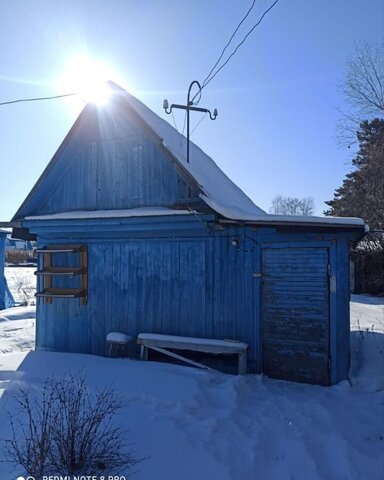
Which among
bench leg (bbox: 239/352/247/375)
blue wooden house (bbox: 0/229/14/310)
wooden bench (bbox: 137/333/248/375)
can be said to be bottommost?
bench leg (bbox: 239/352/247/375)

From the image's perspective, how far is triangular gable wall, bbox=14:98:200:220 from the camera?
6.96 m

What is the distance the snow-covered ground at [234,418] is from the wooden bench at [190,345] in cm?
35

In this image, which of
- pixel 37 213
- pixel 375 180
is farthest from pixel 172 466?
pixel 375 180

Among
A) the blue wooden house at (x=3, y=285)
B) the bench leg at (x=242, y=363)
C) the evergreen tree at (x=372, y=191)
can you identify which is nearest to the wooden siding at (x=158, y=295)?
the bench leg at (x=242, y=363)

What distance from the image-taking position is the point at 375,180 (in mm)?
15930

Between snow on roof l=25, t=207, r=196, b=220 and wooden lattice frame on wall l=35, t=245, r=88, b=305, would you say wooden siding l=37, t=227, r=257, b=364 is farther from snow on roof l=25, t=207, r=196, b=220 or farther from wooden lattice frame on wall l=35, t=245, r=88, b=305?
snow on roof l=25, t=207, r=196, b=220

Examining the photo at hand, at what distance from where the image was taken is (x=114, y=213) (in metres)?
6.96

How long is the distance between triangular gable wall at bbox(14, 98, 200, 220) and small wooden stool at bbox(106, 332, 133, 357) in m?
2.37

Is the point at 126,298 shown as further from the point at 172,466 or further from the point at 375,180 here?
the point at 375,180

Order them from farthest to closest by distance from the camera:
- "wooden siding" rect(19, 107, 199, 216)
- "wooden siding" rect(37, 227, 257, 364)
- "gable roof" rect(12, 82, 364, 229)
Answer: "wooden siding" rect(19, 107, 199, 216), "wooden siding" rect(37, 227, 257, 364), "gable roof" rect(12, 82, 364, 229)

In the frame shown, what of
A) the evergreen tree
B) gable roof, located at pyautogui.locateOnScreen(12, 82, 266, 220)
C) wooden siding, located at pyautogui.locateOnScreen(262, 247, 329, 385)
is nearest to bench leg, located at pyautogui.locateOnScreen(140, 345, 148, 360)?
wooden siding, located at pyautogui.locateOnScreen(262, 247, 329, 385)

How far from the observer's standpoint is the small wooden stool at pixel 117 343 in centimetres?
684

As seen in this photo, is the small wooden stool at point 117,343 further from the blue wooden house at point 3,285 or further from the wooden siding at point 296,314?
the blue wooden house at point 3,285

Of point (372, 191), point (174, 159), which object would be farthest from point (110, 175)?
point (372, 191)
